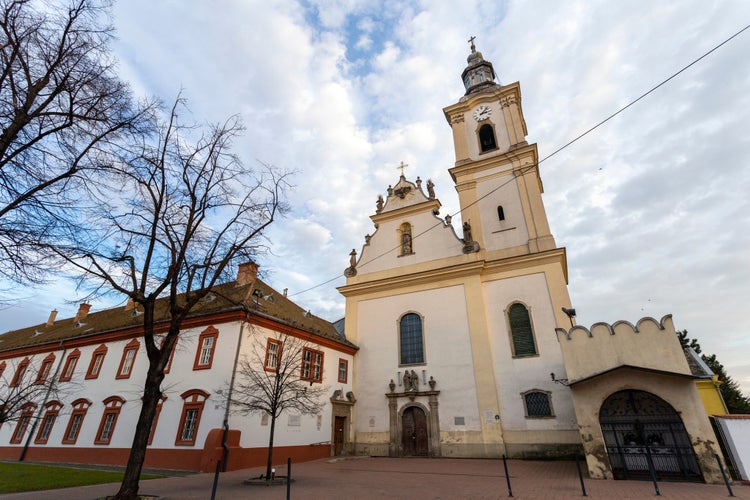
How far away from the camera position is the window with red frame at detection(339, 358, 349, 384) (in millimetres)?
21562

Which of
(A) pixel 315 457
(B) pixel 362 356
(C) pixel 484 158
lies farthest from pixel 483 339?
(C) pixel 484 158

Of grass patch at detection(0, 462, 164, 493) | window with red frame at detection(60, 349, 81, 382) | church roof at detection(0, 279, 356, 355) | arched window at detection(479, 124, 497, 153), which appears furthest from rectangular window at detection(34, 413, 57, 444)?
arched window at detection(479, 124, 497, 153)

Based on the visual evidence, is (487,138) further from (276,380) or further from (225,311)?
(276,380)

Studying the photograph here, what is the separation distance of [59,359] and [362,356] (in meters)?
18.5

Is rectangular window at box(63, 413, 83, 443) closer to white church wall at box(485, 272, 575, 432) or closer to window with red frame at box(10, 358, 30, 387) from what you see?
window with red frame at box(10, 358, 30, 387)

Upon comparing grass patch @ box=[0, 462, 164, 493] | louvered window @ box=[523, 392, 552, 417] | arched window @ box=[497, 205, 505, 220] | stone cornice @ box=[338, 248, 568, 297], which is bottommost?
grass patch @ box=[0, 462, 164, 493]

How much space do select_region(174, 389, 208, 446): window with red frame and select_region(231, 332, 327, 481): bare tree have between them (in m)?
1.83

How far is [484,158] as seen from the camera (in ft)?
82.0

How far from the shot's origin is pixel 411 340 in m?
21.9

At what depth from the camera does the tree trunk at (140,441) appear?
849cm

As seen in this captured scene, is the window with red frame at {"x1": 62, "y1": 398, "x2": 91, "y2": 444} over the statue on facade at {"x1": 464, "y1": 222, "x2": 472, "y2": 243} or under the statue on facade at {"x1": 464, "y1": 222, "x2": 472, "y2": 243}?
under

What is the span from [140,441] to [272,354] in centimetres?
823

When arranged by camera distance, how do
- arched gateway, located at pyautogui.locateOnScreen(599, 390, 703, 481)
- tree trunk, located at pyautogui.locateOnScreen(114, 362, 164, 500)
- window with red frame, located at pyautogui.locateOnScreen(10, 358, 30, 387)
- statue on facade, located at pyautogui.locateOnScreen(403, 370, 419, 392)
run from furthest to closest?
window with red frame, located at pyautogui.locateOnScreen(10, 358, 30, 387)
statue on facade, located at pyautogui.locateOnScreen(403, 370, 419, 392)
arched gateway, located at pyautogui.locateOnScreen(599, 390, 703, 481)
tree trunk, located at pyautogui.locateOnScreen(114, 362, 164, 500)

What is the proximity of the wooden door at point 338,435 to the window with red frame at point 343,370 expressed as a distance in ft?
6.90
